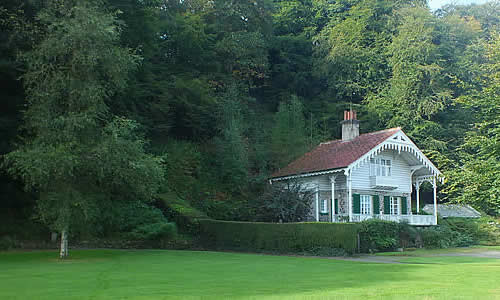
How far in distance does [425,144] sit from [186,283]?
38701mm

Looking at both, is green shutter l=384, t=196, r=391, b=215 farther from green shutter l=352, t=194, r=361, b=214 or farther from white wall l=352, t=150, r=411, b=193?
green shutter l=352, t=194, r=361, b=214

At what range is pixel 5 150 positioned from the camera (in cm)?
2358

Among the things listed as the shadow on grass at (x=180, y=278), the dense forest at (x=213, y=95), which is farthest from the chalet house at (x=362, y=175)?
the shadow on grass at (x=180, y=278)

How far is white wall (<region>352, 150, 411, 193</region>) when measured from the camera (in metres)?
33.6

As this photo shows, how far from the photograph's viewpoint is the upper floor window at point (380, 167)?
113 feet

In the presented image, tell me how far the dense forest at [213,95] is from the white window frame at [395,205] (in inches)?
146

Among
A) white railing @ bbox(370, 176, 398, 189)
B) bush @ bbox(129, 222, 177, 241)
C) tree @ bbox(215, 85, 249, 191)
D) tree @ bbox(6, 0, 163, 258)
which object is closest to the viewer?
tree @ bbox(6, 0, 163, 258)

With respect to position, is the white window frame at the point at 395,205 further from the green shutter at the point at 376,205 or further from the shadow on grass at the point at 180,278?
the shadow on grass at the point at 180,278

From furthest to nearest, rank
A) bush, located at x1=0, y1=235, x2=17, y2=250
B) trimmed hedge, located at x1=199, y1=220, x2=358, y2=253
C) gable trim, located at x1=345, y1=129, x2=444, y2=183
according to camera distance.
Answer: gable trim, located at x1=345, y1=129, x2=444, y2=183, trimmed hedge, located at x1=199, y1=220, x2=358, y2=253, bush, located at x1=0, y1=235, x2=17, y2=250

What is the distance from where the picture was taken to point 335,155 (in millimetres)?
33875

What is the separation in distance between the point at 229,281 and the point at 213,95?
29.4m

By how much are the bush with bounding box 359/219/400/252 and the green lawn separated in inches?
374

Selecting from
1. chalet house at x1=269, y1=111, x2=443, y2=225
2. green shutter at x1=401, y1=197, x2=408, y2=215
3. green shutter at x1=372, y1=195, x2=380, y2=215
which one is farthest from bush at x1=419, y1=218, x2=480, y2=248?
green shutter at x1=372, y1=195, x2=380, y2=215

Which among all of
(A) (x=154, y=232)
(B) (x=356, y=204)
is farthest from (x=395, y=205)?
(A) (x=154, y=232)
